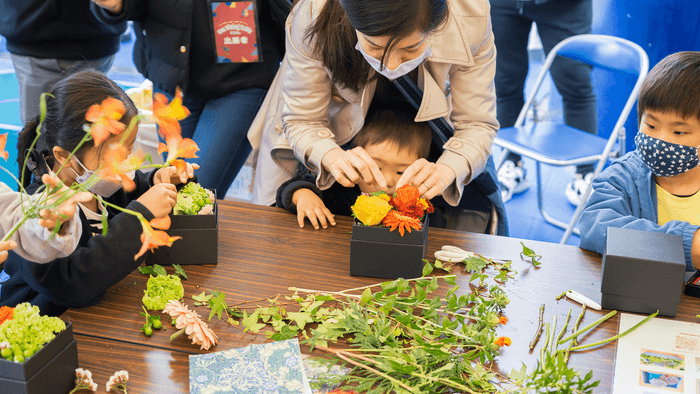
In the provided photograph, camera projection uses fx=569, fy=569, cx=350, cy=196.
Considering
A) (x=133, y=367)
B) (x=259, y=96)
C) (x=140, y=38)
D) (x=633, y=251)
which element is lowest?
(x=133, y=367)

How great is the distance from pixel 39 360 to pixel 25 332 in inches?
1.9

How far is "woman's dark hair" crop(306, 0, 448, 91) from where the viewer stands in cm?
129

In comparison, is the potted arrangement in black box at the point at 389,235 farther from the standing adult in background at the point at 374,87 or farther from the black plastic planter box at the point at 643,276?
the black plastic planter box at the point at 643,276

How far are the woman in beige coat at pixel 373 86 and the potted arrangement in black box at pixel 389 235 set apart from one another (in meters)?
0.18

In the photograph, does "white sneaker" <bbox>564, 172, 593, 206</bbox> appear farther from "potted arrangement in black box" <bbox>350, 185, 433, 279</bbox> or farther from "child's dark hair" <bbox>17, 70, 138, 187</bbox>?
"child's dark hair" <bbox>17, 70, 138, 187</bbox>

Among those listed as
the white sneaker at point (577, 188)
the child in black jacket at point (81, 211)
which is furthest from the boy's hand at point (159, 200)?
the white sneaker at point (577, 188)

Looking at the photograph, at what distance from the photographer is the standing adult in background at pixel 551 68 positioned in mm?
3416

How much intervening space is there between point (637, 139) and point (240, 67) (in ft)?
4.91

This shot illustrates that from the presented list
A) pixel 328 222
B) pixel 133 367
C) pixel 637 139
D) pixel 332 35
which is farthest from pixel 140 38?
pixel 637 139

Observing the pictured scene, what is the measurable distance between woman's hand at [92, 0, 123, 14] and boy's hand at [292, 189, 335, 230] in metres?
1.09

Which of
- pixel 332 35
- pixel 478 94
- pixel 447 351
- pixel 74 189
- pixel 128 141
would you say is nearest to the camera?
pixel 74 189

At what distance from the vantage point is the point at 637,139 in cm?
166

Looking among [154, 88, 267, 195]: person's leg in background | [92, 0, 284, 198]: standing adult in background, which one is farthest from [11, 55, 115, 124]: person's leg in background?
[154, 88, 267, 195]: person's leg in background

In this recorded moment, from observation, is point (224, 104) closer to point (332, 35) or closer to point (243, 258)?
point (332, 35)
